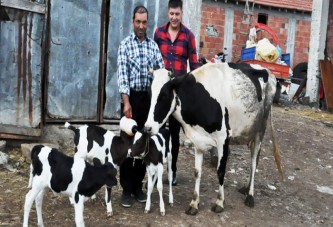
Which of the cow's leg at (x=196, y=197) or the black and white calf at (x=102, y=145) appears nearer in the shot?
the black and white calf at (x=102, y=145)

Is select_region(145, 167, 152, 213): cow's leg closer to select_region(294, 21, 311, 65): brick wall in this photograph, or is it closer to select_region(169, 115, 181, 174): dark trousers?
select_region(169, 115, 181, 174): dark trousers

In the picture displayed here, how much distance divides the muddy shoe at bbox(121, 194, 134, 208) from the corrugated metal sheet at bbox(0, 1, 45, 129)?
232cm

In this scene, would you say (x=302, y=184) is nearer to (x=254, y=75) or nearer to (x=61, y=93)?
(x=254, y=75)

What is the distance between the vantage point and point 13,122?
22.3 feet

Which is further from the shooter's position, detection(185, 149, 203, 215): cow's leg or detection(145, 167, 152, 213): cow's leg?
detection(185, 149, 203, 215): cow's leg

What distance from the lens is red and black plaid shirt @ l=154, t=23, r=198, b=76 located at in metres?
5.67

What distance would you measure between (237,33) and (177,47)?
1633 cm

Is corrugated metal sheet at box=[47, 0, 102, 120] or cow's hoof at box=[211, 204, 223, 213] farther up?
corrugated metal sheet at box=[47, 0, 102, 120]

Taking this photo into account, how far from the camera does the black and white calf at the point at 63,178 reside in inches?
165

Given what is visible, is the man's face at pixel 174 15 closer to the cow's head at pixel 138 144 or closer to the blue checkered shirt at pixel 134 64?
the blue checkered shirt at pixel 134 64

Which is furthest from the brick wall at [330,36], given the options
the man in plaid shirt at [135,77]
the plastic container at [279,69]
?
the man in plaid shirt at [135,77]

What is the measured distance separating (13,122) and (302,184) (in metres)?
4.28

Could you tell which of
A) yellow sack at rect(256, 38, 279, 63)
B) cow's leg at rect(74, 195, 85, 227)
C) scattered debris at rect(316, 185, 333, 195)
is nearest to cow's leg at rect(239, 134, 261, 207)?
scattered debris at rect(316, 185, 333, 195)

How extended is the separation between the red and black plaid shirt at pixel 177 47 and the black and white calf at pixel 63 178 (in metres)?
1.87
